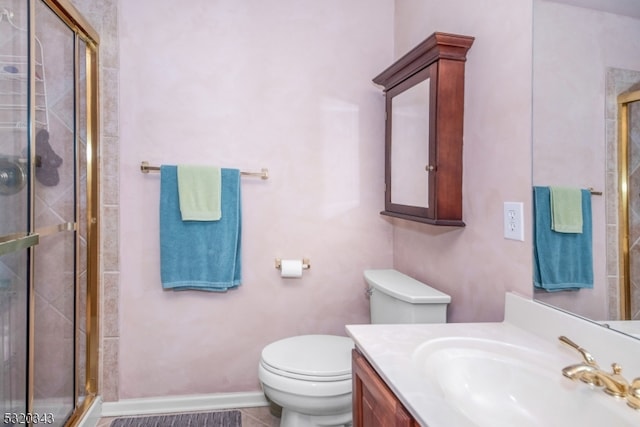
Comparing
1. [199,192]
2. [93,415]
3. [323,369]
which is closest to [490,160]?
[323,369]

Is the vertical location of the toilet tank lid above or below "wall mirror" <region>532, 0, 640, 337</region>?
below

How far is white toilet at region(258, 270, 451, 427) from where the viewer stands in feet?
4.74

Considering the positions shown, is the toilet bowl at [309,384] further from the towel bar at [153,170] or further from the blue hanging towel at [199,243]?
the towel bar at [153,170]

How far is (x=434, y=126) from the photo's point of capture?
4.75 feet

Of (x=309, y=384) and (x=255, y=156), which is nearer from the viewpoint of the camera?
(x=309, y=384)

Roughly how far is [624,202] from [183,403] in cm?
205

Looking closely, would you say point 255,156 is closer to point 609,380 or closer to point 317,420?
point 317,420

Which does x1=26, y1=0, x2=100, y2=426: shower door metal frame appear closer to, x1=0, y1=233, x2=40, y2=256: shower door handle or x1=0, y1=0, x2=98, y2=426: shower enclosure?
x1=0, y1=0, x2=98, y2=426: shower enclosure

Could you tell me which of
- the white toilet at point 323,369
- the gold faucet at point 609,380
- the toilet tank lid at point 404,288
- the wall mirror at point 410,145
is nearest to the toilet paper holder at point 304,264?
the toilet tank lid at point 404,288

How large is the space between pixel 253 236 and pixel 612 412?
1.63 meters

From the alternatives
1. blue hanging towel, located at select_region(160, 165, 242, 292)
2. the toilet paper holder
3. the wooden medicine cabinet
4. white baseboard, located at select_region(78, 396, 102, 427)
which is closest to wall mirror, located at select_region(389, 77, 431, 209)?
the wooden medicine cabinet

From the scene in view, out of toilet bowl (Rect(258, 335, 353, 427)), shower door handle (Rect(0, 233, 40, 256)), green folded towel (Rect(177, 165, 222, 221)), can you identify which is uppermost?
green folded towel (Rect(177, 165, 222, 221))

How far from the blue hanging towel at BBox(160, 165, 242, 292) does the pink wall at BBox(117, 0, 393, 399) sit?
0.09m

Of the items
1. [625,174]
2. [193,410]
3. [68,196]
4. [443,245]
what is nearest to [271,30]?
[68,196]
